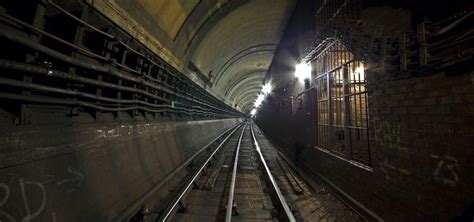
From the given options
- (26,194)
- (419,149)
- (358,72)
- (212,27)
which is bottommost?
(26,194)

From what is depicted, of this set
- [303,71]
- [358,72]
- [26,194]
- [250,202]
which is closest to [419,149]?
[358,72]

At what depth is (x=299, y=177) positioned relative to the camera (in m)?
7.27

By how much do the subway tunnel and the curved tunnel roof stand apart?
0.31ft

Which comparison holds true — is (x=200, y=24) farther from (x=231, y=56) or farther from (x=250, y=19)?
(x=231, y=56)

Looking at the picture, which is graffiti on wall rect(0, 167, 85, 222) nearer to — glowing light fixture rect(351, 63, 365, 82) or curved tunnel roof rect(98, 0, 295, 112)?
curved tunnel roof rect(98, 0, 295, 112)

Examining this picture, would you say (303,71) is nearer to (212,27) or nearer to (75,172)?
(212,27)

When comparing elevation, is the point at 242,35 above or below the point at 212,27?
above

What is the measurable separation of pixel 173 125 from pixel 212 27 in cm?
437

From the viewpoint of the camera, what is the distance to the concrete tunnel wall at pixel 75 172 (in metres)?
2.43

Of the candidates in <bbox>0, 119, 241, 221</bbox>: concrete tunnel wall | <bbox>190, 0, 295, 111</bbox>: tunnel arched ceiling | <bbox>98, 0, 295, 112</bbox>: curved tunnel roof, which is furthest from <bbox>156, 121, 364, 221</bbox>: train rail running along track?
<bbox>190, 0, 295, 111</bbox>: tunnel arched ceiling

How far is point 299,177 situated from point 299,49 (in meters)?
5.33

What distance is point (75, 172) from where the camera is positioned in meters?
3.22

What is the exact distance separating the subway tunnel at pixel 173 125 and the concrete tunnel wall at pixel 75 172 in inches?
0.7

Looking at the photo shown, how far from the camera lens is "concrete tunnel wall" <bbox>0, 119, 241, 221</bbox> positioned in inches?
95.6
